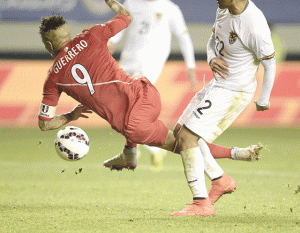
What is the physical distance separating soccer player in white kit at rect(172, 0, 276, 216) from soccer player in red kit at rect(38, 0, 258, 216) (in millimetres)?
336

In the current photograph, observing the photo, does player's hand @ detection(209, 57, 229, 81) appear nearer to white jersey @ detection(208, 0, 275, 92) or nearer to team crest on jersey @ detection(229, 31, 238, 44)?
white jersey @ detection(208, 0, 275, 92)

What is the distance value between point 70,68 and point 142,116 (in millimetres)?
708

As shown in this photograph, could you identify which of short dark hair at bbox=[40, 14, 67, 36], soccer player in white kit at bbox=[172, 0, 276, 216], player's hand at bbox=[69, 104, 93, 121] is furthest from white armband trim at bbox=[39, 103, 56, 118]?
soccer player in white kit at bbox=[172, 0, 276, 216]

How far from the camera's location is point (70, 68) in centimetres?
392

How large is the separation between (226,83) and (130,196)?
1.61 meters

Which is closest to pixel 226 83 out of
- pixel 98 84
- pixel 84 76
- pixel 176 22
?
pixel 98 84

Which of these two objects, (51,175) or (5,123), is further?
(5,123)

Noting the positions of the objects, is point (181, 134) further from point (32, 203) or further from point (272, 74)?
point (32, 203)

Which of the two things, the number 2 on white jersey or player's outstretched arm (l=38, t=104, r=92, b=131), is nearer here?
the number 2 on white jersey

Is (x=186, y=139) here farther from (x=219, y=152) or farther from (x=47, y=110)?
(x=47, y=110)

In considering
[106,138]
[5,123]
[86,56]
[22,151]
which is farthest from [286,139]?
[86,56]

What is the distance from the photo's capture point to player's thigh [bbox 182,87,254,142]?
3.88 meters

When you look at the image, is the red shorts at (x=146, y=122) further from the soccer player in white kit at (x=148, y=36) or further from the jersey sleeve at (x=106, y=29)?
the soccer player in white kit at (x=148, y=36)

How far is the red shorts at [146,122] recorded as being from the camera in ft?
13.2
